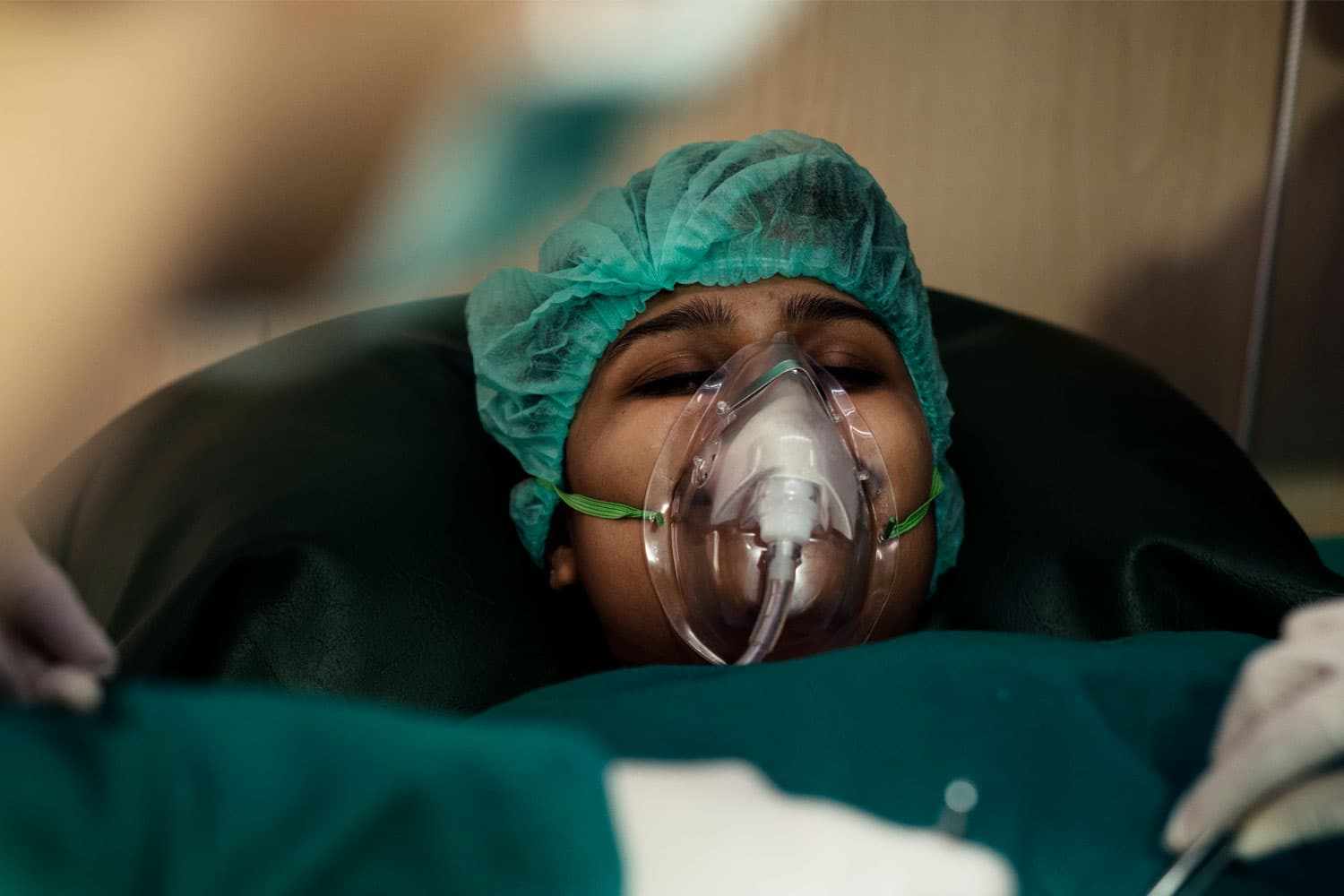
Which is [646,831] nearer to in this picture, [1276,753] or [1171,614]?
[1276,753]

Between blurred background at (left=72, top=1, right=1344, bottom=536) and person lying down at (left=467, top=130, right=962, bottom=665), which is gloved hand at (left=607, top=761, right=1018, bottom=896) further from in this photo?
person lying down at (left=467, top=130, right=962, bottom=665)

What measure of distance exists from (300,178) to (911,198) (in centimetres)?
93

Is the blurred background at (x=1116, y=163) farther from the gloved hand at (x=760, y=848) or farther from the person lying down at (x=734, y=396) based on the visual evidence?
the gloved hand at (x=760, y=848)

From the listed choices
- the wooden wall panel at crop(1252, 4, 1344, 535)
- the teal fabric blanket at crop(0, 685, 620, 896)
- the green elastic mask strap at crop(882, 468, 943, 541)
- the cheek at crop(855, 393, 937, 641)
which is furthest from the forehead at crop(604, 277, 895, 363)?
the wooden wall panel at crop(1252, 4, 1344, 535)

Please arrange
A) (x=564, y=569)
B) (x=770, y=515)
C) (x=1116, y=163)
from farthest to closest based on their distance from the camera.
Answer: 1. (x=1116, y=163)
2. (x=564, y=569)
3. (x=770, y=515)

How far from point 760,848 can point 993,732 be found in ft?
0.76

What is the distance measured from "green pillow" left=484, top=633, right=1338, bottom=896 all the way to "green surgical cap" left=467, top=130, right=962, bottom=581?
43 cm

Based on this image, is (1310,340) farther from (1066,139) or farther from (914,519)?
(914,519)

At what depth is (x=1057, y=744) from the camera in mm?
676

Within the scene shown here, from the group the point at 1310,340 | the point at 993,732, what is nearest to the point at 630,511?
the point at 993,732

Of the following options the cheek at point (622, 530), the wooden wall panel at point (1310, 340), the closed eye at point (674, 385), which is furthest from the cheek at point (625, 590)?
the wooden wall panel at point (1310, 340)

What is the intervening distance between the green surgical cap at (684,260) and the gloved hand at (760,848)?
1.88 ft

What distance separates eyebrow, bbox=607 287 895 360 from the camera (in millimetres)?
1087

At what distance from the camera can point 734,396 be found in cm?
106
